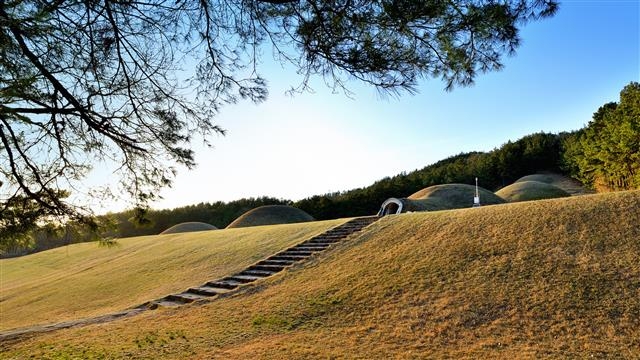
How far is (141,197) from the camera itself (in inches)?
277

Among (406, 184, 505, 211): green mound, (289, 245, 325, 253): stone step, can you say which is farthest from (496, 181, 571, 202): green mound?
(289, 245, 325, 253): stone step

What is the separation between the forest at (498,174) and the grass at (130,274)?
5.64ft

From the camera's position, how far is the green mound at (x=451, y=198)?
1216 inches

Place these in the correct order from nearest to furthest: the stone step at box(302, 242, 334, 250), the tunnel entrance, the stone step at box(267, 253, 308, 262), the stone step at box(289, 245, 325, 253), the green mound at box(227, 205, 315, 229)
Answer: the stone step at box(267, 253, 308, 262) → the stone step at box(289, 245, 325, 253) → the stone step at box(302, 242, 334, 250) → the tunnel entrance → the green mound at box(227, 205, 315, 229)

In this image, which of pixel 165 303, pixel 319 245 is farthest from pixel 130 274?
pixel 319 245

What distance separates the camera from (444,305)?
8258 mm

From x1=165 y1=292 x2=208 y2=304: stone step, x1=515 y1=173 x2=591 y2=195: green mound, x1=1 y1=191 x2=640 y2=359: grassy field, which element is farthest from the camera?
x1=515 y1=173 x2=591 y2=195: green mound

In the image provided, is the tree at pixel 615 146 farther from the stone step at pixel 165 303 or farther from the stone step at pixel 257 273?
the stone step at pixel 165 303

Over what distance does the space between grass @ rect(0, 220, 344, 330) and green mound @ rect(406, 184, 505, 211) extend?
44.8 ft

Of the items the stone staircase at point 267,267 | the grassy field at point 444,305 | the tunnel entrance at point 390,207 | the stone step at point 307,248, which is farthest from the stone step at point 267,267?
the tunnel entrance at point 390,207

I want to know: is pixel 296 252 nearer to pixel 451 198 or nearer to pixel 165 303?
pixel 165 303

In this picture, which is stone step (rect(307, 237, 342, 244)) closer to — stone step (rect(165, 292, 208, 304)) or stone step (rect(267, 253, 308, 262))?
stone step (rect(267, 253, 308, 262))

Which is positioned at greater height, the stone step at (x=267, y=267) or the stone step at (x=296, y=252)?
the stone step at (x=296, y=252)

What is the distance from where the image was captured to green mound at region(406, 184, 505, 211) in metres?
30.9
